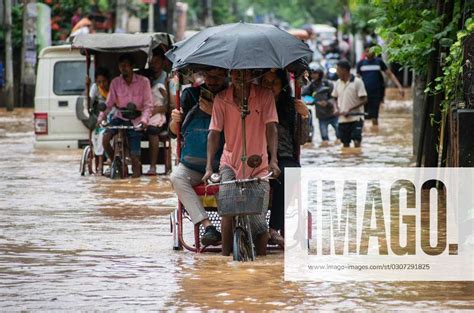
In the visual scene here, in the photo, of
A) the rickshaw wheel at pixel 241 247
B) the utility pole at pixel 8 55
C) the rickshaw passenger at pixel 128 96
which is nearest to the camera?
the rickshaw wheel at pixel 241 247

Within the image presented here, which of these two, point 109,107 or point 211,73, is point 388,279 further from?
point 109,107

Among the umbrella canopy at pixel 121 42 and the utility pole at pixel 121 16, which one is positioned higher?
the utility pole at pixel 121 16

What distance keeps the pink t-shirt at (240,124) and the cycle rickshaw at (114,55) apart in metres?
6.77

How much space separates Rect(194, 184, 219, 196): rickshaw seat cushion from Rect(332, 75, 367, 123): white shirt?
1202cm

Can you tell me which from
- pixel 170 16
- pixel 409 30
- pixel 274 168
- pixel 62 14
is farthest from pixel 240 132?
pixel 170 16

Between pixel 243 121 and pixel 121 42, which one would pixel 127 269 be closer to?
pixel 243 121

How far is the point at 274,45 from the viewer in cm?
1114

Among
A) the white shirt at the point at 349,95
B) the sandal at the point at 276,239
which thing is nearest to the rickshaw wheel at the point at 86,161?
the white shirt at the point at 349,95

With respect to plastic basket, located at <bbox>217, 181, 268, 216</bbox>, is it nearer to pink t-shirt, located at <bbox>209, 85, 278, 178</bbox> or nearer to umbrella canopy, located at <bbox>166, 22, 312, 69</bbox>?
pink t-shirt, located at <bbox>209, 85, 278, 178</bbox>

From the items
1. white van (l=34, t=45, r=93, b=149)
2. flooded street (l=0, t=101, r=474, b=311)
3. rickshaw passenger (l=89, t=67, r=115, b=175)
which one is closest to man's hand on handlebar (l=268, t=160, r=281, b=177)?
flooded street (l=0, t=101, r=474, b=311)

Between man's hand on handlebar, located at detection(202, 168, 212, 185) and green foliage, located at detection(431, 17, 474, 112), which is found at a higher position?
green foliage, located at detection(431, 17, 474, 112)

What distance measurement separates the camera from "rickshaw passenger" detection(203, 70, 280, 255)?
1109cm

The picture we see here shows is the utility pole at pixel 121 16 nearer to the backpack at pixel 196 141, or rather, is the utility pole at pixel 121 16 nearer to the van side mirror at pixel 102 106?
the van side mirror at pixel 102 106

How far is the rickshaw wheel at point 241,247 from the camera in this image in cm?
1095
